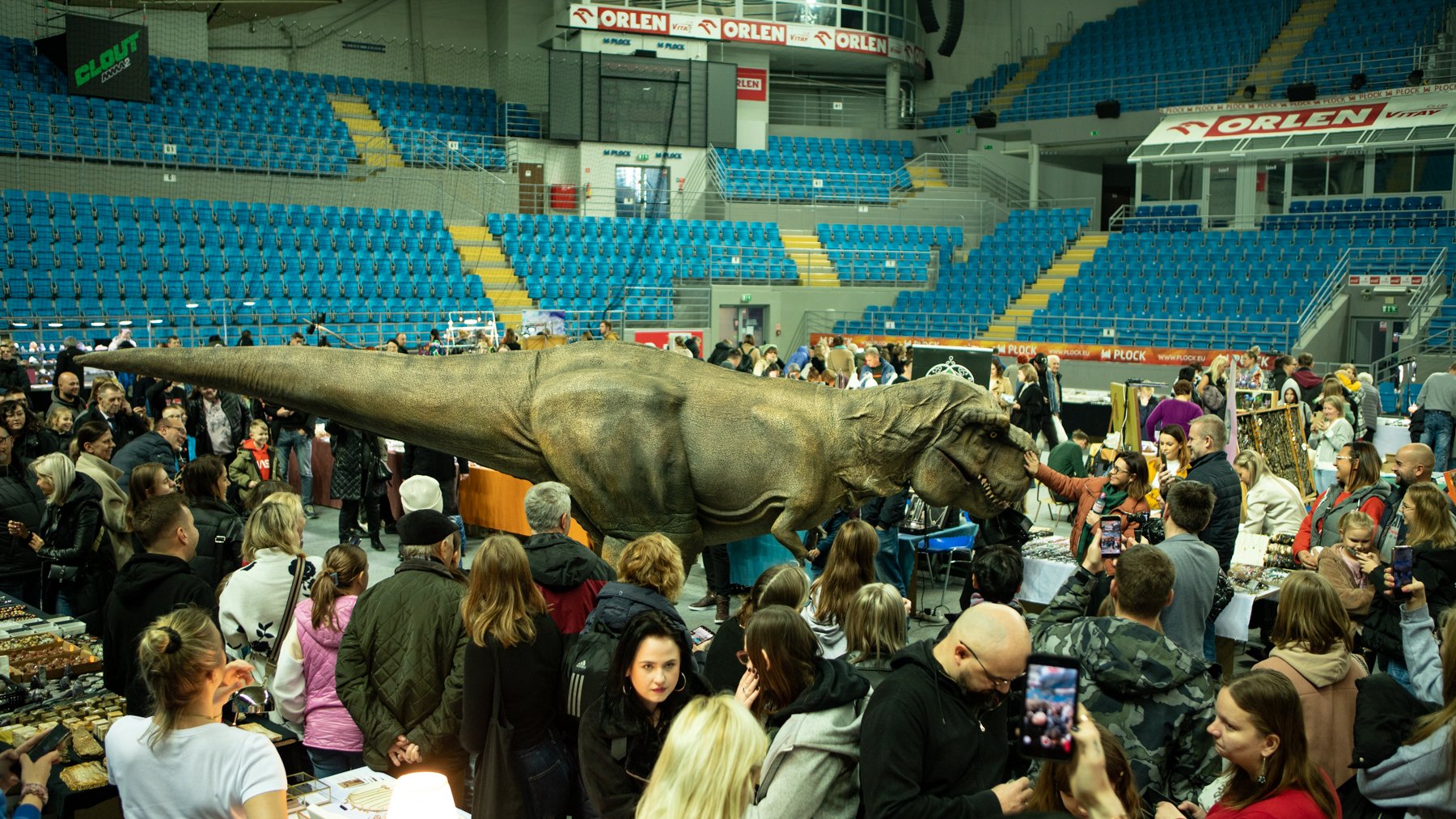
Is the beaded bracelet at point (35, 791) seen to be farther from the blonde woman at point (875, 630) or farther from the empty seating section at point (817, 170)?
the empty seating section at point (817, 170)

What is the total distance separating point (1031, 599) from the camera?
26.9 ft

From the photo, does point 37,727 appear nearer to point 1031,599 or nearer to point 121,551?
point 121,551

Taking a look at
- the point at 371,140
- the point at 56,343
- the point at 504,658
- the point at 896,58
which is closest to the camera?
the point at 504,658

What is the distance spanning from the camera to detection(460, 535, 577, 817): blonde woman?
4219 millimetres

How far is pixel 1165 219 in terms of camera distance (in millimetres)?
31891

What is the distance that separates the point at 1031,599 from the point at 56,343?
689 inches

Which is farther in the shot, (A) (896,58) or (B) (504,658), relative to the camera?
(A) (896,58)

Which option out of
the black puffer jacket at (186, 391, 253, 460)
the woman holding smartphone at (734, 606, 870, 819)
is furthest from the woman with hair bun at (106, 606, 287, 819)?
the black puffer jacket at (186, 391, 253, 460)

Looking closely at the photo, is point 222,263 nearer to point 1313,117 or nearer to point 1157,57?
point 1313,117

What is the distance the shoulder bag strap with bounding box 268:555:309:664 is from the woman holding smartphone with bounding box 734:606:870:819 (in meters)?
2.54

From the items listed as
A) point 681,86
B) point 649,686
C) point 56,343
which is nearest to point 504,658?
point 649,686

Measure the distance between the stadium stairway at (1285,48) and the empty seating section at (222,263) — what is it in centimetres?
2163

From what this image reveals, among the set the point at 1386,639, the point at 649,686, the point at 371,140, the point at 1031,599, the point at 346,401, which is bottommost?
the point at 1031,599

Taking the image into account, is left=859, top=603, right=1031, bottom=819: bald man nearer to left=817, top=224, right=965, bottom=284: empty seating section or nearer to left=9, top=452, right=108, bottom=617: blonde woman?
left=9, top=452, right=108, bottom=617: blonde woman
